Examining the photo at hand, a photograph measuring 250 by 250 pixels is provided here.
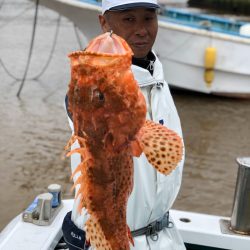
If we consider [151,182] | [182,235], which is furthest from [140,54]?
[182,235]

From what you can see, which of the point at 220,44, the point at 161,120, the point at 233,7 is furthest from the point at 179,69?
the point at 233,7

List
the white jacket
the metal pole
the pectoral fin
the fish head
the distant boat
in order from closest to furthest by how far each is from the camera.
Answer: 1. the fish head
2. the pectoral fin
3. the white jacket
4. the metal pole
5. the distant boat

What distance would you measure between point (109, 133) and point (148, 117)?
2.30 feet

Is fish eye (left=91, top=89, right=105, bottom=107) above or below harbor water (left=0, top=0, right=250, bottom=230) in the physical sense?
above

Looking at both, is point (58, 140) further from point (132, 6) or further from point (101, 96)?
point (101, 96)

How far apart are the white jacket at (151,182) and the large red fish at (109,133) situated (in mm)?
403

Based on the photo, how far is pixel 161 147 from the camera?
1.55m

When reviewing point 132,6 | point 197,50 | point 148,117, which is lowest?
point 197,50

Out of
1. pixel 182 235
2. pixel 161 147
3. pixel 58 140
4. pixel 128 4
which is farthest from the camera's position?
pixel 58 140

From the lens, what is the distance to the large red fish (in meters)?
1.38

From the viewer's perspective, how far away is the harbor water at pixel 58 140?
7.05 meters

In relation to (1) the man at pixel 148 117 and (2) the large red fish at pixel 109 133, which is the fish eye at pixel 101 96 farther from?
(1) the man at pixel 148 117

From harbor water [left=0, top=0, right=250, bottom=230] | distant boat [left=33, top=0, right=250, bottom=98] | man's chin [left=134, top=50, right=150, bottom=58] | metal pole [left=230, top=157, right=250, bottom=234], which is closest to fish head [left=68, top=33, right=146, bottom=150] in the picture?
man's chin [left=134, top=50, right=150, bottom=58]

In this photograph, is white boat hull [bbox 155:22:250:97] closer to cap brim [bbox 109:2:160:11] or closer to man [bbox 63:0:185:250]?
man [bbox 63:0:185:250]
